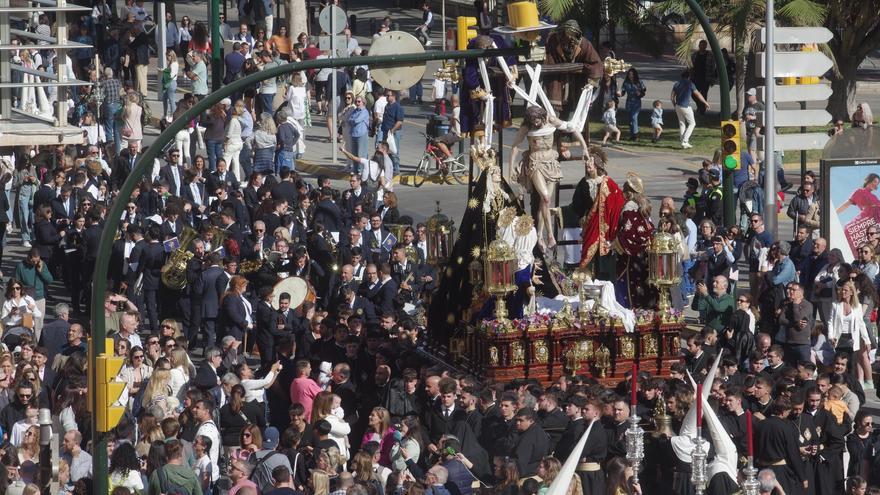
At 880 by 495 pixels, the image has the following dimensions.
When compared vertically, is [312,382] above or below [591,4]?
below

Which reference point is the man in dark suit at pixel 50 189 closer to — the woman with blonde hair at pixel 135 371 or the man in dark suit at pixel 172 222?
the man in dark suit at pixel 172 222

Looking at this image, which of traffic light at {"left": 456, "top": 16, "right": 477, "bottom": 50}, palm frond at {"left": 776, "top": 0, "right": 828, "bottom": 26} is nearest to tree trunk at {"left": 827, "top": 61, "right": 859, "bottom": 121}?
palm frond at {"left": 776, "top": 0, "right": 828, "bottom": 26}

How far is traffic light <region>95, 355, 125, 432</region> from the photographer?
14805mm

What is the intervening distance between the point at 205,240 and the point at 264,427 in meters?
6.13

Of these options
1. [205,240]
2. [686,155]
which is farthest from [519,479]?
[686,155]

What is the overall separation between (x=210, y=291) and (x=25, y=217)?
7147 millimetres

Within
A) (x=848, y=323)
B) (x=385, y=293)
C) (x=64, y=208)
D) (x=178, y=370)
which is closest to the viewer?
(x=178, y=370)

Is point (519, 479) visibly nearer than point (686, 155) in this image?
Yes

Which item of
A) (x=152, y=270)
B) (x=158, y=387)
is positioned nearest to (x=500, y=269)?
(x=158, y=387)

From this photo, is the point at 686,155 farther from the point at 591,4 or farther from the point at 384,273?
the point at 384,273

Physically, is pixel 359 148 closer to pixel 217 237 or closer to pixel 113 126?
pixel 113 126

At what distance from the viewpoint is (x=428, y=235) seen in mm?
23344

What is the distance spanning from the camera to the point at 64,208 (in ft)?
89.6

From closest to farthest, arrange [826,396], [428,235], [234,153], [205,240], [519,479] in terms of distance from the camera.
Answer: [519,479]
[826,396]
[428,235]
[205,240]
[234,153]
